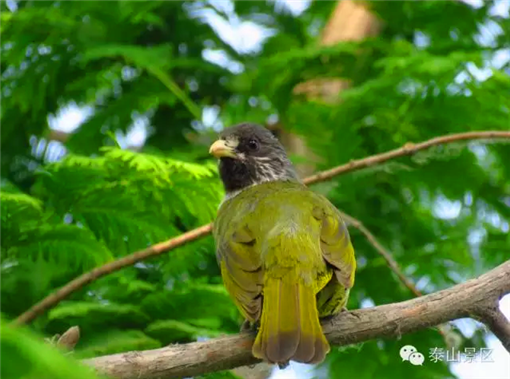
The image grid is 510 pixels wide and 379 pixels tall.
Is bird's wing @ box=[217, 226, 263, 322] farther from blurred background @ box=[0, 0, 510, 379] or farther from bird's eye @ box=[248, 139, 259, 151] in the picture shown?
bird's eye @ box=[248, 139, 259, 151]

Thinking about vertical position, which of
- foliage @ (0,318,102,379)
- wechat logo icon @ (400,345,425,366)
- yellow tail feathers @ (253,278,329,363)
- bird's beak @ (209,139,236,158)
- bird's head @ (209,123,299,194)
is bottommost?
wechat logo icon @ (400,345,425,366)

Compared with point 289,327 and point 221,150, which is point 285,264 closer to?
point 289,327

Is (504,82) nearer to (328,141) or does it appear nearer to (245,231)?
(328,141)

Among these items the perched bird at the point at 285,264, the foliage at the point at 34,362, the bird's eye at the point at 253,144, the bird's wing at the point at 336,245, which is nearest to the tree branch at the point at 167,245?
the perched bird at the point at 285,264

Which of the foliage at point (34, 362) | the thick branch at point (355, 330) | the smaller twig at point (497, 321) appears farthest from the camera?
the smaller twig at point (497, 321)

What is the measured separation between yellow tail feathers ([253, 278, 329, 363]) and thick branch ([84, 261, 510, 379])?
11cm

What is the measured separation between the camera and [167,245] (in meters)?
3.32

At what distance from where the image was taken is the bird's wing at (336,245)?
3.09 meters

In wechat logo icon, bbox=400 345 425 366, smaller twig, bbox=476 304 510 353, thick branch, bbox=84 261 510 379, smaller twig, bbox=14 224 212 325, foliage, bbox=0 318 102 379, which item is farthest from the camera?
wechat logo icon, bbox=400 345 425 366

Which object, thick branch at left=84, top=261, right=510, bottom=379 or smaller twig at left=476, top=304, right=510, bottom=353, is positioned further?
smaller twig at left=476, top=304, right=510, bottom=353

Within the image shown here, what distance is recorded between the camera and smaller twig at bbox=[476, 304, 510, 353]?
9.50 feet

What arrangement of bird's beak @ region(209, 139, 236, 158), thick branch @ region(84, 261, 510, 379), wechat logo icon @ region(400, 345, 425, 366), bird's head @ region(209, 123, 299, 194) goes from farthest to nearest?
bird's head @ region(209, 123, 299, 194), bird's beak @ region(209, 139, 236, 158), wechat logo icon @ region(400, 345, 425, 366), thick branch @ region(84, 261, 510, 379)

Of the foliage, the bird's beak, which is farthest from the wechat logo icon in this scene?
the foliage

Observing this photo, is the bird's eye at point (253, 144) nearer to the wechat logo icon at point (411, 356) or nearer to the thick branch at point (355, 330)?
the wechat logo icon at point (411, 356)
